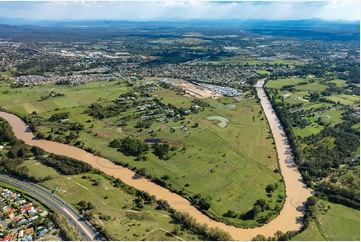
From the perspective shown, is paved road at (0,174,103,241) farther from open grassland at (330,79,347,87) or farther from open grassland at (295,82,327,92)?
open grassland at (330,79,347,87)

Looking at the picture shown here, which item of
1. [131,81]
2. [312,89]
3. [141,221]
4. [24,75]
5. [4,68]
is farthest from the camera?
[4,68]

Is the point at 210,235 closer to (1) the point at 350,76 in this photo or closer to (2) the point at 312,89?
(2) the point at 312,89

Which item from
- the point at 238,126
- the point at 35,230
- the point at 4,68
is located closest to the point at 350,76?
the point at 238,126

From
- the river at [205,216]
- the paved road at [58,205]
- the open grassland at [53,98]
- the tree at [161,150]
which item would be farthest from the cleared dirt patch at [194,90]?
the paved road at [58,205]

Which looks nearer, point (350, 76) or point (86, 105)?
point (86, 105)

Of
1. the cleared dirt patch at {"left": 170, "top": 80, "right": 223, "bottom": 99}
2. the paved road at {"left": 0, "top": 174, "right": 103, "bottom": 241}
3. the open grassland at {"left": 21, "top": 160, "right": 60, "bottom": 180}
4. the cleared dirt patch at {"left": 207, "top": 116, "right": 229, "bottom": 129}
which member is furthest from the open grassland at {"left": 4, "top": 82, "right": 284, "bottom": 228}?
the paved road at {"left": 0, "top": 174, "right": 103, "bottom": 241}

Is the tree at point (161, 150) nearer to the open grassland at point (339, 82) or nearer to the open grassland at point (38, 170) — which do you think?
the open grassland at point (38, 170)
